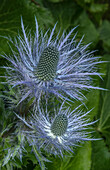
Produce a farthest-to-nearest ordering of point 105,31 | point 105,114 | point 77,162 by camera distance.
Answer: point 105,31
point 105,114
point 77,162

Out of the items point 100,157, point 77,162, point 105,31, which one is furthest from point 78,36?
point 105,31

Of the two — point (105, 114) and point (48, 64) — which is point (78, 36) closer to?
point (48, 64)

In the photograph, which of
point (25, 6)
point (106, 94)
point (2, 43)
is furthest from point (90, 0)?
point (2, 43)

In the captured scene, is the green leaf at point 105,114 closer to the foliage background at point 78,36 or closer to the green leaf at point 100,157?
the foliage background at point 78,36

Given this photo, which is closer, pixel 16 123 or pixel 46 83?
pixel 46 83

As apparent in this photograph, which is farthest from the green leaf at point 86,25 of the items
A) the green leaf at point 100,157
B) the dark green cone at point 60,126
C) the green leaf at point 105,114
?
the dark green cone at point 60,126

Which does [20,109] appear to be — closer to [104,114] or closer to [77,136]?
[77,136]
